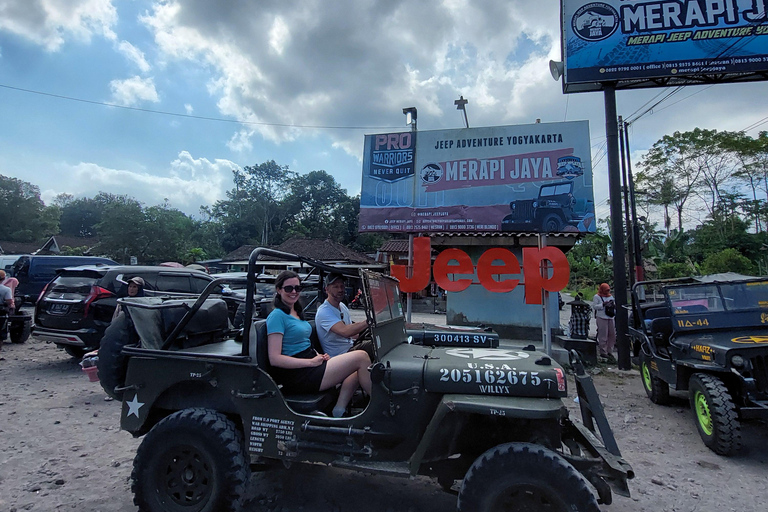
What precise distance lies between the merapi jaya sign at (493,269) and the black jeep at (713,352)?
1690 millimetres

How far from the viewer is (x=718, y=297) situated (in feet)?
18.5

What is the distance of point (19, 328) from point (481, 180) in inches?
468

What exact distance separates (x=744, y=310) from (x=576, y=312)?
453 centimetres

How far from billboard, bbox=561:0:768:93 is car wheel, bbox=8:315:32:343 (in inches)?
552

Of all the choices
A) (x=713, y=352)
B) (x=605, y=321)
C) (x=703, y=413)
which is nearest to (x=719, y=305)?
(x=713, y=352)

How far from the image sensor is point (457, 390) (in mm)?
2857

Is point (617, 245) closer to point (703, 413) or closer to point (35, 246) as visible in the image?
point (703, 413)

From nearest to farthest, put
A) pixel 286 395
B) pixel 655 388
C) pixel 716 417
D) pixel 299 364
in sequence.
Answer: pixel 299 364 < pixel 286 395 < pixel 716 417 < pixel 655 388

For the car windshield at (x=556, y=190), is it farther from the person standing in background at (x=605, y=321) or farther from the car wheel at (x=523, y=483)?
the car wheel at (x=523, y=483)

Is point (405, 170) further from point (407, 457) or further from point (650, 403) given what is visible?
point (407, 457)

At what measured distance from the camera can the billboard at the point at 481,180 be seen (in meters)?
10.5

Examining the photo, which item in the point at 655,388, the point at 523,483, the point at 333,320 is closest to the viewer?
the point at 523,483

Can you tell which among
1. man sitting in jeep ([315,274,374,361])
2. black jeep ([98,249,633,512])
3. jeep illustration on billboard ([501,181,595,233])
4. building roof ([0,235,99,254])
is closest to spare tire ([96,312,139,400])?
black jeep ([98,249,633,512])

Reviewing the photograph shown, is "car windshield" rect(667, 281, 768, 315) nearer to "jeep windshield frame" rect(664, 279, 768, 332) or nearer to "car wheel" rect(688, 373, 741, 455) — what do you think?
"jeep windshield frame" rect(664, 279, 768, 332)
